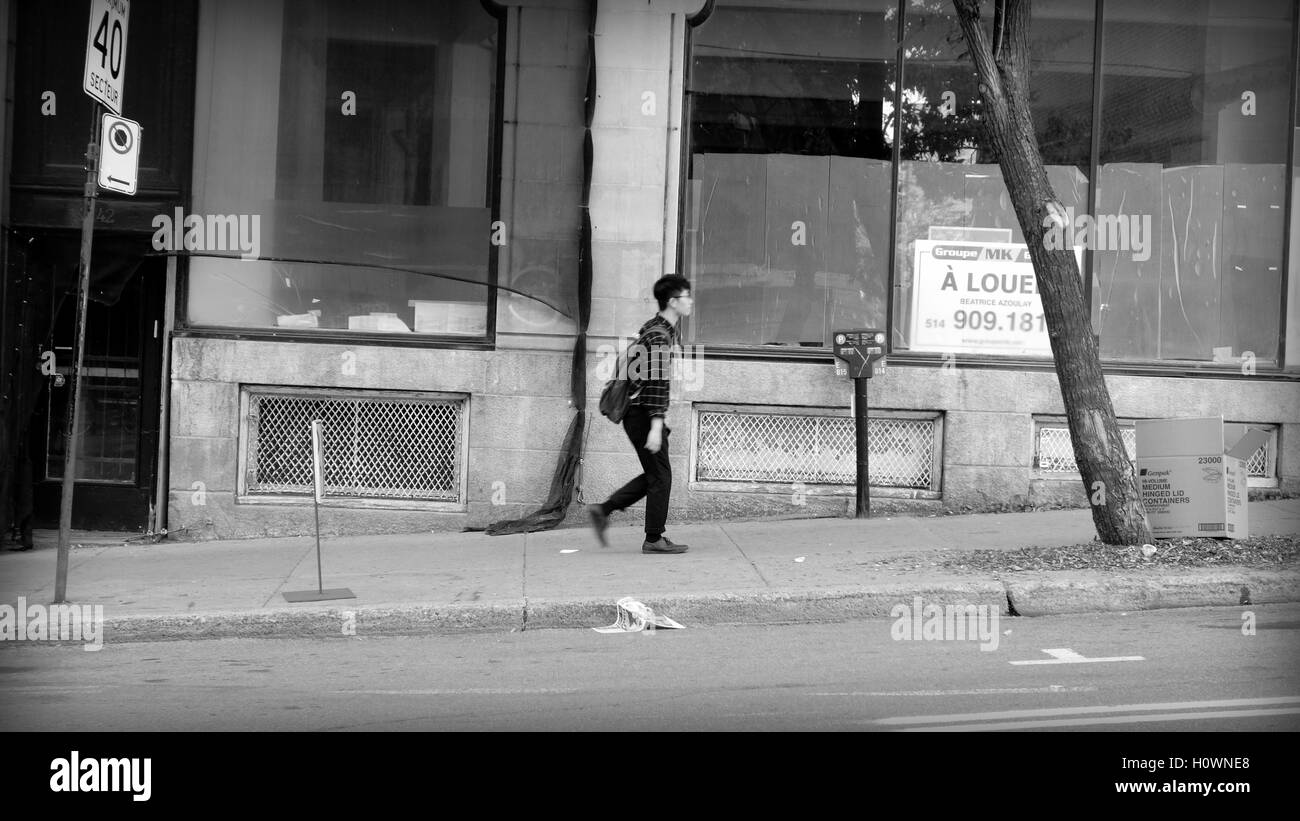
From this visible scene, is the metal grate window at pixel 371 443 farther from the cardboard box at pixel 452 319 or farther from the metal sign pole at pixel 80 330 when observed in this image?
the metal sign pole at pixel 80 330

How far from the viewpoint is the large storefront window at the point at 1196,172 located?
A: 11102 millimetres

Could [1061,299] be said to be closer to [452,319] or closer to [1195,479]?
[1195,479]

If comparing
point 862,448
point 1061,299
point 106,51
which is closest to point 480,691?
point 106,51

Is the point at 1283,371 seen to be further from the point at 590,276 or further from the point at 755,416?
the point at 590,276

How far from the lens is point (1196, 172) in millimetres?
11133

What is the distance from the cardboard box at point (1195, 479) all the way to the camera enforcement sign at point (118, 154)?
7336mm

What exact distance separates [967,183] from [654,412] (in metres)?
4.15

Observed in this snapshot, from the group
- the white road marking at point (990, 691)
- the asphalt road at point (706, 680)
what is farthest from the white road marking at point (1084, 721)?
the white road marking at point (990, 691)

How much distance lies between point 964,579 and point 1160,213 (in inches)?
197

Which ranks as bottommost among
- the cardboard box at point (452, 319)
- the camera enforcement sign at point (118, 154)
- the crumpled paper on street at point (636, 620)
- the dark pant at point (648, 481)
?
the crumpled paper on street at point (636, 620)

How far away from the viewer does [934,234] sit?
11094 millimetres

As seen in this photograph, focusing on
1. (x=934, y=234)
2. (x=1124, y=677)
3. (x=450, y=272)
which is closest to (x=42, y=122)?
(x=450, y=272)

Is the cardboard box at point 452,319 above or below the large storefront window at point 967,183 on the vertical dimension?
below

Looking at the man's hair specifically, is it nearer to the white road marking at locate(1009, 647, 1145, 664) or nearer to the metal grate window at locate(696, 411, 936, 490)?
the metal grate window at locate(696, 411, 936, 490)
